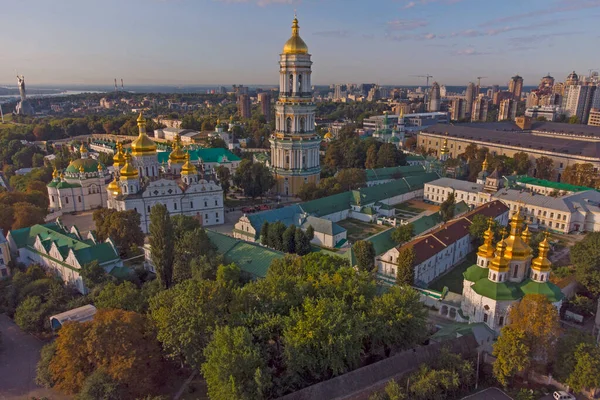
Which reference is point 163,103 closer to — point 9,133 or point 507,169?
point 9,133

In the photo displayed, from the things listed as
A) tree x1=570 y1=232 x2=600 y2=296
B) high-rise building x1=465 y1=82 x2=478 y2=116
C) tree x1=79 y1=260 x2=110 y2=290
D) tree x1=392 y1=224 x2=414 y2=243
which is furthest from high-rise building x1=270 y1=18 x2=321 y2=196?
high-rise building x1=465 y1=82 x2=478 y2=116

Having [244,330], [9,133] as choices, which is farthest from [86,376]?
[9,133]

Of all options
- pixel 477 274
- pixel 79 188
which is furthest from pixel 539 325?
pixel 79 188

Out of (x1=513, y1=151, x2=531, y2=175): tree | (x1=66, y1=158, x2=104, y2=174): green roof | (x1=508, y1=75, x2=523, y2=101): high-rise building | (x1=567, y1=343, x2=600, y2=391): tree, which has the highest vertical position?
(x1=508, y1=75, x2=523, y2=101): high-rise building

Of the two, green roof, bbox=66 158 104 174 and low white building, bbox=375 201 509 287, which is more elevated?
green roof, bbox=66 158 104 174

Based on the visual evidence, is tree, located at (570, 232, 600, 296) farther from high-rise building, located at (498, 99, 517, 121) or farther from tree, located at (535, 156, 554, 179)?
high-rise building, located at (498, 99, 517, 121)

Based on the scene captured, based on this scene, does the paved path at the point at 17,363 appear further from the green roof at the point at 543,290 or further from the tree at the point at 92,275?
the green roof at the point at 543,290

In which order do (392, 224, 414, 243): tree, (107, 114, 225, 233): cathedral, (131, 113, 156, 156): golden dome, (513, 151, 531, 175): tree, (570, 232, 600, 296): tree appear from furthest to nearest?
(513, 151, 531, 175): tree
(131, 113, 156, 156): golden dome
(107, 114, 225, 233): cathedral
(392, 224, 414, 243): tree
(570, 232, 600, 296): tree

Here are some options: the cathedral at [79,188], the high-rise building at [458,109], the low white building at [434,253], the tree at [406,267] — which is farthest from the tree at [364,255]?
the high-rise building at [458,109]
